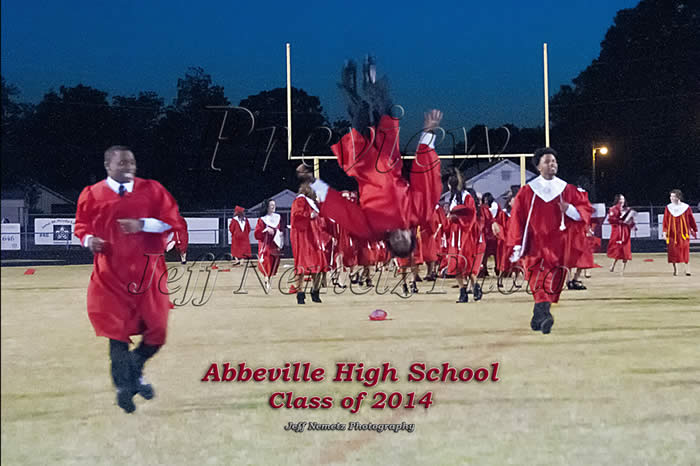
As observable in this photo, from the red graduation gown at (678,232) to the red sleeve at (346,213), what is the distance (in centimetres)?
1325

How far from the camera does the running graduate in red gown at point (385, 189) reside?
3152 mm

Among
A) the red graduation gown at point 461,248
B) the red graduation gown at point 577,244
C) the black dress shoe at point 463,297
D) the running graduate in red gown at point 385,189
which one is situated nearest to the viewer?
the running graduate in red gown at point 385,189

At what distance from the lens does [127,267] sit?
2684 millimetres

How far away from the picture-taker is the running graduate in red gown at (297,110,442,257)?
3152 millimetres

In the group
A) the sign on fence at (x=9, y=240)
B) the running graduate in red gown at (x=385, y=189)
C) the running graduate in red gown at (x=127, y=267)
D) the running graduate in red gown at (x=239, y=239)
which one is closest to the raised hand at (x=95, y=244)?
the running graduate in red gown at (x=127, y=267)

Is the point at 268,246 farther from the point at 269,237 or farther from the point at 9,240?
the point at 9,240

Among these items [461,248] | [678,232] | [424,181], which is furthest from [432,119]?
[678,232]

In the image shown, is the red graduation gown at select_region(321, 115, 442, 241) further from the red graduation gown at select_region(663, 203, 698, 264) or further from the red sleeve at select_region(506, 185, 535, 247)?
the red graduation gown at select_region(663, 203, 698, 264)

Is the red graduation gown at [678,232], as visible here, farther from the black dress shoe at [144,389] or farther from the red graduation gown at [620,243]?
the black dress shoe at [144,389]

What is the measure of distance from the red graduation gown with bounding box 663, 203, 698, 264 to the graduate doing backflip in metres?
13.2

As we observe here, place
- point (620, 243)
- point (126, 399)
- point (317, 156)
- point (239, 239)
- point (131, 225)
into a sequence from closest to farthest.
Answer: point (131, 225) → point (126, 399) → point (317, 156) → point (620, 243) → point (239, 239)

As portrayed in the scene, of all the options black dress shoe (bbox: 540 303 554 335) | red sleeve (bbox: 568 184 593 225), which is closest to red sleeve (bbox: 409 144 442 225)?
red sleeve (bbox: 568 184 593 225)

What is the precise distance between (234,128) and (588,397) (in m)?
2.75

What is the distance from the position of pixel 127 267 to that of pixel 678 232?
580 inches
